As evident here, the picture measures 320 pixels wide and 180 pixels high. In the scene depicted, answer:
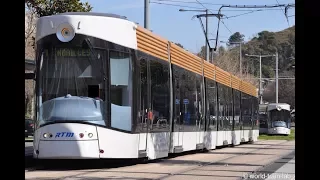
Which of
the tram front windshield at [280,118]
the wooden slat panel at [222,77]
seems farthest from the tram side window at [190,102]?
the tram front windshield at [280,118]

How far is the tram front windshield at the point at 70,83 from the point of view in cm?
1225

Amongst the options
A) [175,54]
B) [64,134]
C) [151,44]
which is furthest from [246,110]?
[64,134]

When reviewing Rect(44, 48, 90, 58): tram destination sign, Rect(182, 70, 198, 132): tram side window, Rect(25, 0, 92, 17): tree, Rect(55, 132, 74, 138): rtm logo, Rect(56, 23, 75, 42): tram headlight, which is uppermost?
Rect(25, 0, 92, 17): tree

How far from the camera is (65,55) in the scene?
12.6m

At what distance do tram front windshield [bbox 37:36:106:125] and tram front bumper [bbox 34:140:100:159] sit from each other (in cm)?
53

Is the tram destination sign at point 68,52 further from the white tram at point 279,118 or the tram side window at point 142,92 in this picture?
the white tram at point 279,118

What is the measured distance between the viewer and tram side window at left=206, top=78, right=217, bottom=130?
72.4ft

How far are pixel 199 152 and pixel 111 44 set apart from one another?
10559 millimetres

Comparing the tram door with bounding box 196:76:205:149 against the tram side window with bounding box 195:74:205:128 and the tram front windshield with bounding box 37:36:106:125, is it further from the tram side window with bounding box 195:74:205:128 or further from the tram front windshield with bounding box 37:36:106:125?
the tram front windshield with bounding box 37:36:106:125

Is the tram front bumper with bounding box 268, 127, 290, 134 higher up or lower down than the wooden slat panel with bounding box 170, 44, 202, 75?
lower down

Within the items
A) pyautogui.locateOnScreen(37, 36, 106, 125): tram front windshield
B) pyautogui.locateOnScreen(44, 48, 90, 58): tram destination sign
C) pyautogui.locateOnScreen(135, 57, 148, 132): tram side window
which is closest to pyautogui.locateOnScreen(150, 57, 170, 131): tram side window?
pyautogui.locateOnScreen(135, 57, 148, 132): tram side window

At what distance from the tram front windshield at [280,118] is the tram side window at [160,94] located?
1624 inches

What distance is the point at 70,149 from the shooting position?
11.9 meters
